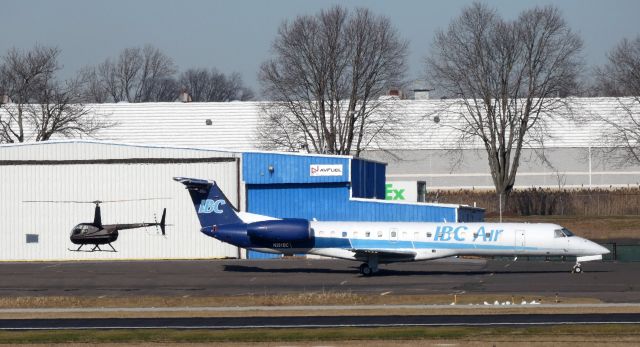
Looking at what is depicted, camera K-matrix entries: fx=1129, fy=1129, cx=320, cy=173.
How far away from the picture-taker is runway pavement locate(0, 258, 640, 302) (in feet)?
138

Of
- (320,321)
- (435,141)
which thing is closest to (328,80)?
(435,141)

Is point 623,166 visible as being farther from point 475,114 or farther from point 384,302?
point 384,302

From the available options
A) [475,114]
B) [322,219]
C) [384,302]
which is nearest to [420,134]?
[475,114]

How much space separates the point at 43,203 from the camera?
61031 millimetres

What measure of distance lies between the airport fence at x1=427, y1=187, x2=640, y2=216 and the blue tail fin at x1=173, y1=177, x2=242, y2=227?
96.2ft

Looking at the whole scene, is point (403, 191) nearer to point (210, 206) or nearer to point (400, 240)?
point (400, 240)

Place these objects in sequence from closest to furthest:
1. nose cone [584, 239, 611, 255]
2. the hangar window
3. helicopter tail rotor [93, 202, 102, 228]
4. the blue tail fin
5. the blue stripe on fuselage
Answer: nose cone [584, 239, 611, 255] → the blue stripe on fuselage → the blue tail fin → helicopter tail rotor [93, 202, 102, 228] → the hangar window

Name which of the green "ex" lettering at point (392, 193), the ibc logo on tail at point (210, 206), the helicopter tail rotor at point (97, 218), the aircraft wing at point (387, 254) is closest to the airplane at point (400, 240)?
the aircraft wing at point (387, 254)

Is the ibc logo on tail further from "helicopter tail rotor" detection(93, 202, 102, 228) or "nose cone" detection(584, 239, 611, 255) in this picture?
"nose cone" detection(584, 239, 611, 255)

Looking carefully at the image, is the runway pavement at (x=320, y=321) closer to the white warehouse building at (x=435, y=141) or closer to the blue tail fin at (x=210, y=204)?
the blue tail fin at (x=210, y=204)

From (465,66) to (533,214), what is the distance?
38.2 feet

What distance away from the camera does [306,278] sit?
4850 centimetres

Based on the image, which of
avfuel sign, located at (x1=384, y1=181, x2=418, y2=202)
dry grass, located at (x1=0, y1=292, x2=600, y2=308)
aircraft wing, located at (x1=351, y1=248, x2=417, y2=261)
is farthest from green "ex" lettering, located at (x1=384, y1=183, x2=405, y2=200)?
dry grass, located at (x1=0, y1=292, x2=600, y2=308)

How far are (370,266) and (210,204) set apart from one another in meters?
8.22
